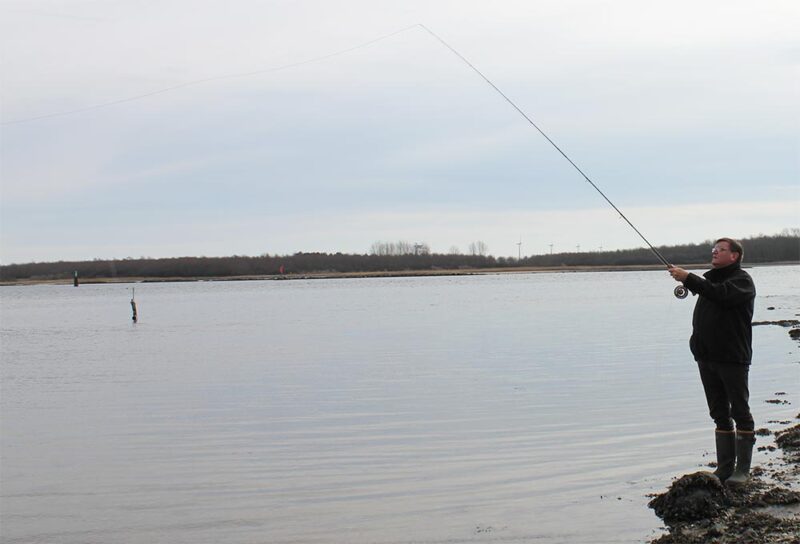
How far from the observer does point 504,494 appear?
737 centimetres

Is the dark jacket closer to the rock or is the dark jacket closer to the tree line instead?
the rock

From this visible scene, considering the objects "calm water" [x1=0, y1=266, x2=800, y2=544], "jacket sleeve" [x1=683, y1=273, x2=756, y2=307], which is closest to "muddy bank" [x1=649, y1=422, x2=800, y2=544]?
"calm water" [x1=0, y1=266, x2=800, y2=544]

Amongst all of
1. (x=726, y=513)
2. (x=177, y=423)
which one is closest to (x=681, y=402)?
(x=726, y=513)

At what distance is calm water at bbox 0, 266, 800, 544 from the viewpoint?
6848 mm

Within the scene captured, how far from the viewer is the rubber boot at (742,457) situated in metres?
6.25

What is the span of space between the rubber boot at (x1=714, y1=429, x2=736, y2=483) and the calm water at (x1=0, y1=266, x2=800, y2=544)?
632 millimetres

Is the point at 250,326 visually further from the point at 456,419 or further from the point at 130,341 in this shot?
the point at 456,419

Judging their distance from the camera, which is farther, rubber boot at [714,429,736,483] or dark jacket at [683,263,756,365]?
rubber boot at [714,429,736,483]

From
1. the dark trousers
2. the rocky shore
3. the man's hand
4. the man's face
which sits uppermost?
the man's face

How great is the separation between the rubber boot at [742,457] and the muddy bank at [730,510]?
0.24 ft

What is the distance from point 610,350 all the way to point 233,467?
487 inches

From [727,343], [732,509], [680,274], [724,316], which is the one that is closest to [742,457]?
[732,509]

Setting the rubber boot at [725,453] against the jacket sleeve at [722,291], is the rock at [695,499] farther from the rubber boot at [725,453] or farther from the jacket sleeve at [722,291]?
A: the jacket sleeve at [722,291]

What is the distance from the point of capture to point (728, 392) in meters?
6.12
